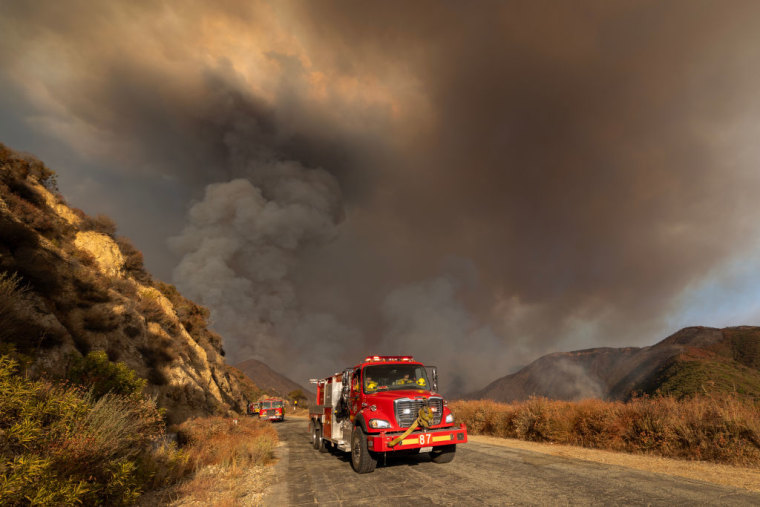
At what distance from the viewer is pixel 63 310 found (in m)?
13.3

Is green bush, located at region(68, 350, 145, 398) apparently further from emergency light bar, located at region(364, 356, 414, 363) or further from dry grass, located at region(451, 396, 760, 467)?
dry grass, located at region(451, 396, 760, 467)

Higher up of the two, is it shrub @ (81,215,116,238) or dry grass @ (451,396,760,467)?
shrub @ (81,215,116,238)

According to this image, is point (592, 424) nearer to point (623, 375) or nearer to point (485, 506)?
point (485, 506)

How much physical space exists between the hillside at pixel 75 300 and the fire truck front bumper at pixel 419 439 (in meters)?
6.38

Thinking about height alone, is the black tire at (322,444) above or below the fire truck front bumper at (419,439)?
below

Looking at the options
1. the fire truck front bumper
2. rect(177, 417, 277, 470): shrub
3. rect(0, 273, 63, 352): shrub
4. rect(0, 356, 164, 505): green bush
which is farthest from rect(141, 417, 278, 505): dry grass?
rect(0, 273, 63, 352): shrub

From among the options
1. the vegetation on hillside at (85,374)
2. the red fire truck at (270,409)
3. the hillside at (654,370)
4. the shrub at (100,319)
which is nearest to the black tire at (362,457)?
the vegetation on hillside at (85,374)

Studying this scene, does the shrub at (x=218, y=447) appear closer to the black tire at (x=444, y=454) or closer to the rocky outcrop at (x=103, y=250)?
the black tire at (x=444, y=454)

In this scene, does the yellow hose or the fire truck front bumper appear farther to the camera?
the yellow hose

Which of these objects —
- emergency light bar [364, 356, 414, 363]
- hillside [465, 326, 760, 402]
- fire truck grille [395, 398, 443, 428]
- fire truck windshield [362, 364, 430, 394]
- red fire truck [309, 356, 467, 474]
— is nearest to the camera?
red fire truck [309, 356, 467, 474]

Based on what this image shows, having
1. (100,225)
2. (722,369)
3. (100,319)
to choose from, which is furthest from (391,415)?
(722,369)

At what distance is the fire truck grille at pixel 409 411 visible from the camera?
8.20 m

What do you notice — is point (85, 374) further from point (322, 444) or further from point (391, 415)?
point (391, 415)

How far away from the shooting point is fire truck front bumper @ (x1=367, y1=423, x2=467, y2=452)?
7688 mm
